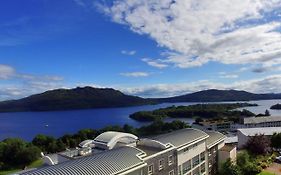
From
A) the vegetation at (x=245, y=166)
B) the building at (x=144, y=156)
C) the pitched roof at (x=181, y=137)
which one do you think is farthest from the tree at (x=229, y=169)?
the pitched roof at (x=181, y=137)

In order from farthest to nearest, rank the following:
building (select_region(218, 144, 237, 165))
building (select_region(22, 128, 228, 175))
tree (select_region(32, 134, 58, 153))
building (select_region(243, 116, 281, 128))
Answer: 1. building (select_region(243, 116, 281, 128))
2. tree (select_region(32, 134, 58, 153))
3. building (select_region(218, 144, 237, 165))
4. building (select_region(22, 128, 228, 175))

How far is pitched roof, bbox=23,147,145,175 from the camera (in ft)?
51.1

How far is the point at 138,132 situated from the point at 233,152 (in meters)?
47.9

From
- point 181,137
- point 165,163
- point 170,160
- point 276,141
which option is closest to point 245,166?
point 181,137

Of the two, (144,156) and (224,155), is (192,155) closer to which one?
(224,155)

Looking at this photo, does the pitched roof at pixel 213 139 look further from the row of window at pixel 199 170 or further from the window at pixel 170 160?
the window at pixel 170 160

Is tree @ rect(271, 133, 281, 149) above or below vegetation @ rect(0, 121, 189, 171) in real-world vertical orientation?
above

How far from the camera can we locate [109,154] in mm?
18719

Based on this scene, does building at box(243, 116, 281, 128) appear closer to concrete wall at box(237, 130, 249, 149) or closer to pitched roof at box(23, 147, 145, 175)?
concrete wall at box(237, 130, 249, 149)

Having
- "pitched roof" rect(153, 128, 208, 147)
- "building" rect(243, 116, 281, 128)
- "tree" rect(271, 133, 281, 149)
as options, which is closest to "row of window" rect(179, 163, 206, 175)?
"pitched roof" rect(153, 128, 208, 147)

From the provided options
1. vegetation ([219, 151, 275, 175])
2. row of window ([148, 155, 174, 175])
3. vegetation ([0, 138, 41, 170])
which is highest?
row of window ([148, 155, 174, 175])

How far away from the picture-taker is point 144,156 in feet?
68.0

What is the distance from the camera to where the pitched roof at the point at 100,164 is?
51.1 ft

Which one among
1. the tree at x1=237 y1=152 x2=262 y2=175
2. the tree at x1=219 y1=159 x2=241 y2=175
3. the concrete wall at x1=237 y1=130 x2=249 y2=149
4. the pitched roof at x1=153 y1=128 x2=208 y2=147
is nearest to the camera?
the pitched roof at x1=153 y1=128 x2=208 y2=147
